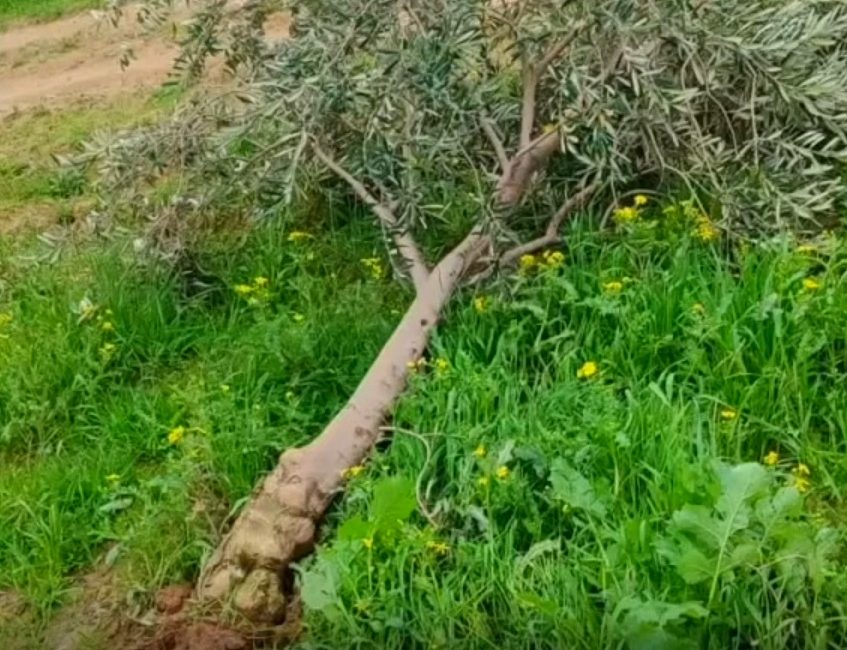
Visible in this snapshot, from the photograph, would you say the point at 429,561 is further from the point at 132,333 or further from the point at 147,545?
the point at 132,333

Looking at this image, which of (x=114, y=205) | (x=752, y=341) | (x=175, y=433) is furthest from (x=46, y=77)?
(x=752, y=341)

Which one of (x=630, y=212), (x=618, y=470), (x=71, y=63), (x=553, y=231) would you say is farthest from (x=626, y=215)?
(x=71, y=63)

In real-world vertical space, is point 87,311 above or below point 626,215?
above

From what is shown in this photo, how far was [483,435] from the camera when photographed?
3920 mm

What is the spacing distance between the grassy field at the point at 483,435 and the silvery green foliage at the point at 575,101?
0.25 m

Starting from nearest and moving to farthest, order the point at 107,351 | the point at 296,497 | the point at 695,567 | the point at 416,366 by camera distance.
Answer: the point at 695,567 → the point at 296,497 → the point at 416,366 → the point at 107,351

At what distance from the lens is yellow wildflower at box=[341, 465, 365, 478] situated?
3957 mm

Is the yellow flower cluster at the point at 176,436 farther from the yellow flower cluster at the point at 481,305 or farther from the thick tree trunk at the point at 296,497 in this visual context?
the yellow flower cluster at the point at 481,305

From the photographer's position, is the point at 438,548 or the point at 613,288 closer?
the point at 438,548

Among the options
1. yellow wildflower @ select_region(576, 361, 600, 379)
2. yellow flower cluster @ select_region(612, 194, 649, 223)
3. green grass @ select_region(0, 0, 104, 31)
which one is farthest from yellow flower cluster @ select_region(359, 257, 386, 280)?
green grass @ select_region(0, 0, 104, 31)

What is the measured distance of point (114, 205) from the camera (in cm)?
538

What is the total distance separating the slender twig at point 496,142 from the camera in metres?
4.62

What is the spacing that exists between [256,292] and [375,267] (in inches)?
17.9

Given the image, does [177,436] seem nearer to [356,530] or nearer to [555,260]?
[356,530]
